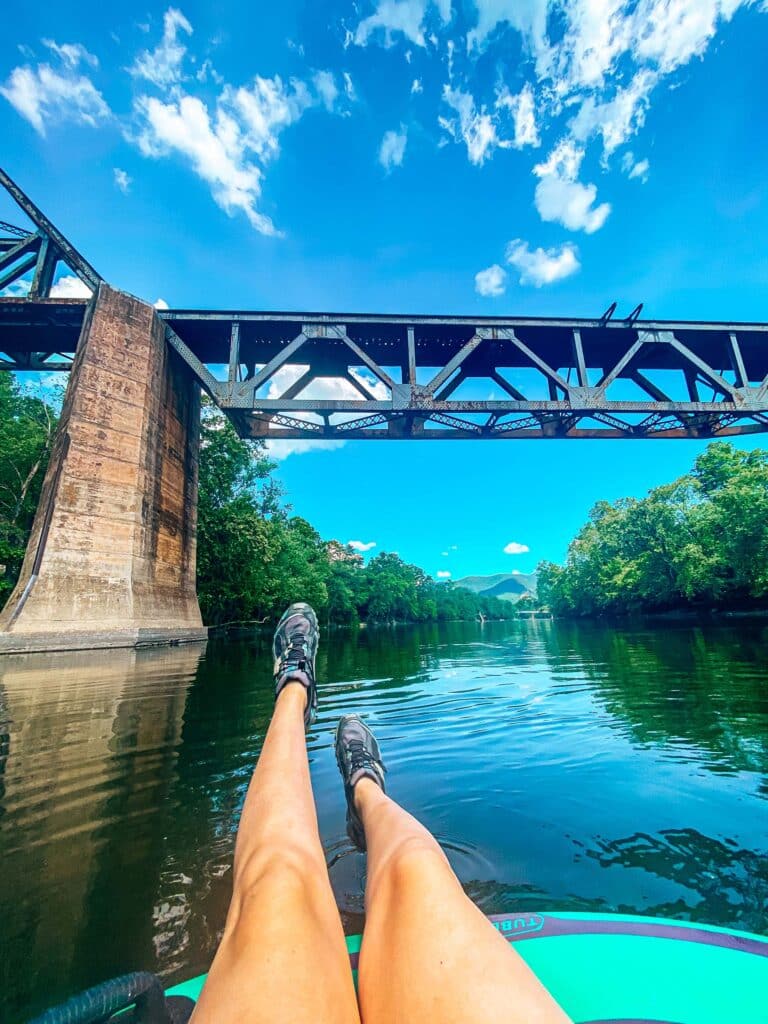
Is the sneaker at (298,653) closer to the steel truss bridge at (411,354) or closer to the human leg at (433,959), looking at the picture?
the human leg at (433,959)

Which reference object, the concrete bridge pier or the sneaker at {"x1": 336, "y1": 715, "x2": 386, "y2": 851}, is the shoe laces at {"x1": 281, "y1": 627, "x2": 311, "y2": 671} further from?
the concrete bridge pier

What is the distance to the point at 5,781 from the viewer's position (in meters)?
2.19

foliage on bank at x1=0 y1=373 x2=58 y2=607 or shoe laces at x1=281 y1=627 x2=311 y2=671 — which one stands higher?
foliage on bank at x1=0 y1=373 x2=58 y2=607

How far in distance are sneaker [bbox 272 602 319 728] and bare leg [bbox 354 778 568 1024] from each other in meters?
1.06

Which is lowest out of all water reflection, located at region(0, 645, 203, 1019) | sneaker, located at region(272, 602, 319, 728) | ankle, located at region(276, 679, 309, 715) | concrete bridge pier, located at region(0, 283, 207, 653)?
water reflection, located at region(0, 645, 203, 1019)

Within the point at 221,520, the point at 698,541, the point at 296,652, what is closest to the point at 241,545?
the point at 221,520

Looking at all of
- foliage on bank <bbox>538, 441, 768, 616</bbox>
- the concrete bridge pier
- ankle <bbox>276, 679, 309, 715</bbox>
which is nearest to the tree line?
the concrete bridge pier

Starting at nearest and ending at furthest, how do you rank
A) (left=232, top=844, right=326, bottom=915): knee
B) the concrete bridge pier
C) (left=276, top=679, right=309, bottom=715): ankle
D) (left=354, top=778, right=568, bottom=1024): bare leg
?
(left=354, top=778, right=568, bottom=1024): bare leg
(left=232, top=844, right=326, bottom=915): knee
(left=276, top=679, right=309, bottom=715): ankle
the concrete bridge pier

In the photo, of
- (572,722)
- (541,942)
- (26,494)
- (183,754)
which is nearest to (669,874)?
(541,942)

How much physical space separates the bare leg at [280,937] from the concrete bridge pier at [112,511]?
30.7 feet

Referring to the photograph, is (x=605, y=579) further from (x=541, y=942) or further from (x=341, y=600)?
(x=541, y=942)

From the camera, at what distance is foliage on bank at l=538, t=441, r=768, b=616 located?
19.1 meters

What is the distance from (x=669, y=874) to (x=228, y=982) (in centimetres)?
139

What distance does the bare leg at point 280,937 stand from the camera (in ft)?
2.35
